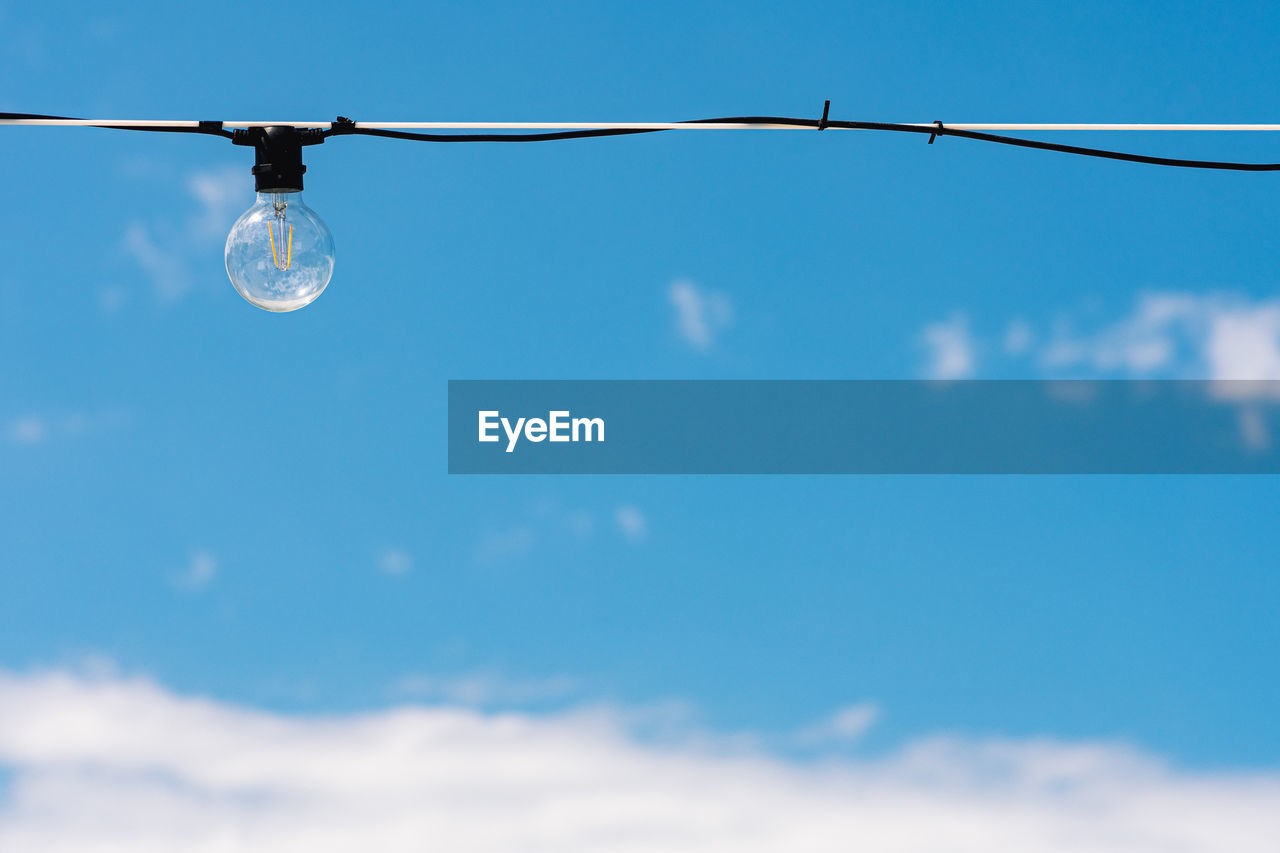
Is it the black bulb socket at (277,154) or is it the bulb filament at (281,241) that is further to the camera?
the black bulb socket at (277,154)

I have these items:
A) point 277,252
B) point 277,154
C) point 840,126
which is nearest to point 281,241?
point 277,252

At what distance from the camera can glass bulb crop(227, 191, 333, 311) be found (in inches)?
179

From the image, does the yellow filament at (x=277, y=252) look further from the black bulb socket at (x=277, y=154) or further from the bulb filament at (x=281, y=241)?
the black bulb socket at (x=277, y=154)

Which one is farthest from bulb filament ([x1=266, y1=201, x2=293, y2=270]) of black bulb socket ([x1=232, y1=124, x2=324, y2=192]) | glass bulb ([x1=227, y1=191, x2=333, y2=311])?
black bulb socket ([x1=232, y1=124, x2=324, y2=192])

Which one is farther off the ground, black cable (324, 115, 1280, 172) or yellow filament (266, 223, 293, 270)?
black cable (324, 115, 1280, 172)

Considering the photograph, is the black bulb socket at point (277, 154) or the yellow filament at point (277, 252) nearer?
the yellow filament at point (277, 252)

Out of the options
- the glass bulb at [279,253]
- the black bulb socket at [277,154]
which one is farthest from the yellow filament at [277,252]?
the black bulb socket at [277,154]

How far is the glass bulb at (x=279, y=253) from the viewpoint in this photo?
4.54 m

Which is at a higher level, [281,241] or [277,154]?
[277,154]

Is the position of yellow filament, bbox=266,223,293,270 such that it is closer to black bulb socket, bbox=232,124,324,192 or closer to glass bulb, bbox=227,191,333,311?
glass bulb, bbox=227,191,333,311

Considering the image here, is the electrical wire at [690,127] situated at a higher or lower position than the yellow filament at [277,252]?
higher

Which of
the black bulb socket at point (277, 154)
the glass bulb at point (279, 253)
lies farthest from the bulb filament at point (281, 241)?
the black bulb socket at point (277, 154)

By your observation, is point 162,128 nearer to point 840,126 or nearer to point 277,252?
point 277,252

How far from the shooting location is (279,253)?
4.54 metres
